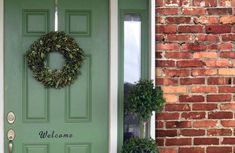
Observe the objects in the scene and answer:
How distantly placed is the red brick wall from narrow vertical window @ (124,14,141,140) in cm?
22

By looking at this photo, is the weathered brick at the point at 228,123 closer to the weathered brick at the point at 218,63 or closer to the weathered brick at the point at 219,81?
the weathered brick at the point at 219,81

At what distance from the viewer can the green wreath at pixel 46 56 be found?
14.4 feet

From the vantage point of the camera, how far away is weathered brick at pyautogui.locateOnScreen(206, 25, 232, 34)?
443cm

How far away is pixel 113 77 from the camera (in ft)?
14.8

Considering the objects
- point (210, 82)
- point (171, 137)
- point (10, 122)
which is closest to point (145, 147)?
point (171, 137)

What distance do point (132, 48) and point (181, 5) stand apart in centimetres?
59

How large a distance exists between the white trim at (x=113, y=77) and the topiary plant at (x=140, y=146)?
0.97 feet

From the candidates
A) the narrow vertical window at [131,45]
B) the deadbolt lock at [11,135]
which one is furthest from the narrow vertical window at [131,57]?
the deadbolt lock at [11,135]

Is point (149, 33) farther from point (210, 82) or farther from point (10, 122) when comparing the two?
point (10, 122)

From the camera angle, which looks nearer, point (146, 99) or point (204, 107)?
point (146, 99)

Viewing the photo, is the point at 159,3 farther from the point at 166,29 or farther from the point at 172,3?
the point at 166,29

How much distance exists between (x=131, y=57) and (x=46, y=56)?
773mm

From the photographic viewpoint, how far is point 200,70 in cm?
443

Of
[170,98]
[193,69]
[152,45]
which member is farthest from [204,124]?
[152,45]
